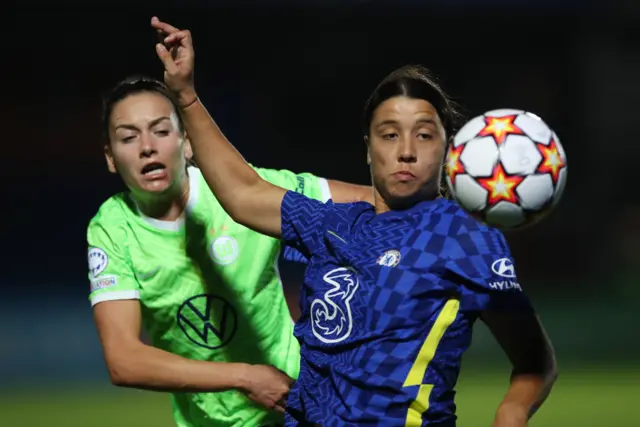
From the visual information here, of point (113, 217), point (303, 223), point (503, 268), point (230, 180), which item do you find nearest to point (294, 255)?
point (303, 223)

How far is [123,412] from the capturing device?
757cm

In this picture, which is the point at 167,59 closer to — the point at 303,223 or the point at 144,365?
the point at 303,223

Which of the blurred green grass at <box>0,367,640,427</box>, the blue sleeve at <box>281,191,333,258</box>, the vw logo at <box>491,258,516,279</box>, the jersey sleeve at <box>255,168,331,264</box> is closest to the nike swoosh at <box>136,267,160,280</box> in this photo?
the jersey sleeve at <box>255,168,331,264</box>

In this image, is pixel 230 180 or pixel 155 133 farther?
pixel 155 133

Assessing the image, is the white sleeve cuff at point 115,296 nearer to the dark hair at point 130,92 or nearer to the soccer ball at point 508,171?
the dark hair at point 130,92

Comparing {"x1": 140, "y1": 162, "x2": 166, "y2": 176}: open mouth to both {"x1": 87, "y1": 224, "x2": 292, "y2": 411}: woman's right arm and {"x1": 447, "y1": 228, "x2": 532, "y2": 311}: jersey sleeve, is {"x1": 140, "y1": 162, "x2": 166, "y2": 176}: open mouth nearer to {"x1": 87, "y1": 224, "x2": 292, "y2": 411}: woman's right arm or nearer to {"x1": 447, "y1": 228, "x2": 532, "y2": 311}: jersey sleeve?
{"x1": 87, "y1": 224, "x2": 292, "y2": 411}: woman's right arm

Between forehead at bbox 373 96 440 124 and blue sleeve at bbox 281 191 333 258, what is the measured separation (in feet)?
1.16

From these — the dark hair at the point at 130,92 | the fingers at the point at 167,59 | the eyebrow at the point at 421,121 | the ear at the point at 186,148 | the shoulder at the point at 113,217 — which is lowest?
the shoulder at the point at 113,217

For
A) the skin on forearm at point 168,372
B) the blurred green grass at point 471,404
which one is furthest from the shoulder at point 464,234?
the blurred green grass at point 471,404

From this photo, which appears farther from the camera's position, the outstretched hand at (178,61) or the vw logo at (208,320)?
the vw logo at (208,320)

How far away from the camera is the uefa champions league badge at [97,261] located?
3959mm

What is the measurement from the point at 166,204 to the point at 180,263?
24 centimetres

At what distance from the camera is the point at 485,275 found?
296 cm

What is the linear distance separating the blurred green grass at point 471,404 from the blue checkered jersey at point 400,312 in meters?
3.88
